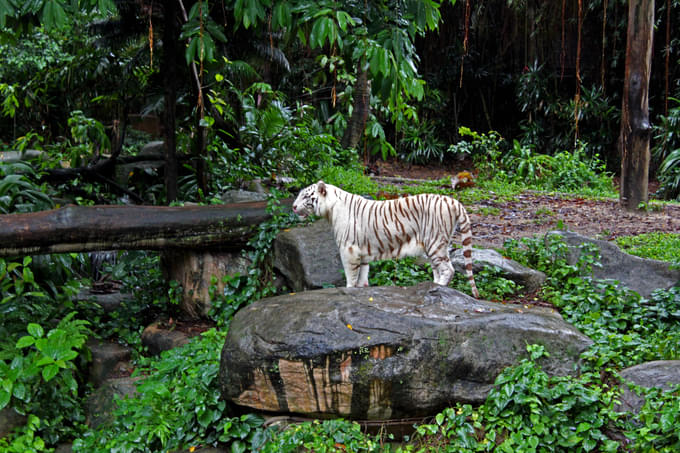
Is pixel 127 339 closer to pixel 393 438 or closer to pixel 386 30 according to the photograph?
pixel 393 438

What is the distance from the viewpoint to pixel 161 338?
654 cm

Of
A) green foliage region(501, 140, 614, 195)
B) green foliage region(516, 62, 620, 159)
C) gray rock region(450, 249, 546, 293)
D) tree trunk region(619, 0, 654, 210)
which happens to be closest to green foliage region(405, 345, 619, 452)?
gray rock region(450, 249, 546, 293)

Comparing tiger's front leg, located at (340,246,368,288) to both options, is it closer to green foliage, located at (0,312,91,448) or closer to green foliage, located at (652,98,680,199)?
green foliage, located at (0,312,91,448)

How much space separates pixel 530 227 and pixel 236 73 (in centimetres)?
504

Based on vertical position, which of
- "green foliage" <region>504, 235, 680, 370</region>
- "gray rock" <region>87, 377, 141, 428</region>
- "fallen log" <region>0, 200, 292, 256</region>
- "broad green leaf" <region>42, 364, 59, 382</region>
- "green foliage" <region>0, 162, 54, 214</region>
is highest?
"green foliage" <region>0, 162, 54, 214</region>

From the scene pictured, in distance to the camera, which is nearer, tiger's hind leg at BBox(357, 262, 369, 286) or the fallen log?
tiger's hind leg at BBox(357, 262, 369, 286)

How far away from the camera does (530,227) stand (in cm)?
867

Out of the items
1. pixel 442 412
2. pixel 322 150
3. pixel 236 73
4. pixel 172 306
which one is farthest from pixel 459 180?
pixel 442 412

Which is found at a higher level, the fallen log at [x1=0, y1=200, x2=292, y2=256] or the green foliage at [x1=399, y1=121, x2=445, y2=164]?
the green foliage at [x1=399, y1=121, x2=445, y2=164]

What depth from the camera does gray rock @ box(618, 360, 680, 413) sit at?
411 cm

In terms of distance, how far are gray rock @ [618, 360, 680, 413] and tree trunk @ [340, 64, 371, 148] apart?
8285 mm

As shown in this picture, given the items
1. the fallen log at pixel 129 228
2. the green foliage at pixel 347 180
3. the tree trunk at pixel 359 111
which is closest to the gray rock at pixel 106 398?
the fallen log at pixel 129 228

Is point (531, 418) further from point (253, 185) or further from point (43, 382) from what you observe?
point (253, 185)

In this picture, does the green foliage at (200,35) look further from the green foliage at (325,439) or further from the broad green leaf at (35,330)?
the green foliage at (325,439)
